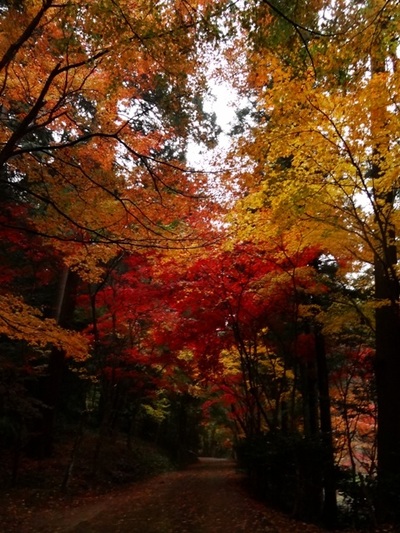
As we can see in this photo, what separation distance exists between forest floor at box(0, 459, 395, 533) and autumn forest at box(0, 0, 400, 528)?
40.3 inches

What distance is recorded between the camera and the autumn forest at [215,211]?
429cm

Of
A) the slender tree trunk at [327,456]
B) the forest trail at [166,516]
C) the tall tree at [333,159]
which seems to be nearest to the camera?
the tall tree at [333,159]

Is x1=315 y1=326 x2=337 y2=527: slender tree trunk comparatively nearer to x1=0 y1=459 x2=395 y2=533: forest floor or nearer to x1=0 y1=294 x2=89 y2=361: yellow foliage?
x1=0 y1=459 x2=395 y2=533: forest floor

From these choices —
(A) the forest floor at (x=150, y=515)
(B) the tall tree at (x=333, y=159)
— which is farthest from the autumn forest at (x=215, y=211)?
(A) the forest floor at (x=150, y=515)

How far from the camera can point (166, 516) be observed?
26.2ft

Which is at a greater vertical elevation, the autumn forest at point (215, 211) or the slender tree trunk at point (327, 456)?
the autumn forest at point (215, 211)

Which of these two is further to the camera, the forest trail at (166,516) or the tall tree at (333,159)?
the forest trail at (166,516)

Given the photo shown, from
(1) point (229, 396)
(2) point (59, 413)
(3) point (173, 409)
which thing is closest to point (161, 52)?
(1) point (229, 396)

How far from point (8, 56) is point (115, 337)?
30.8ft

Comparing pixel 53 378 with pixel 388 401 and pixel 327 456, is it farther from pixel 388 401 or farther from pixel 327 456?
pixel 388 401

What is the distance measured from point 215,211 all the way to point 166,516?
6201mm

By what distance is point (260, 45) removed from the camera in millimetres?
3830

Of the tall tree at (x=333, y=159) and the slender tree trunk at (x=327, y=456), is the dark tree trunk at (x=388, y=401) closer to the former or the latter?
the tall tree at (x=333, y=159)

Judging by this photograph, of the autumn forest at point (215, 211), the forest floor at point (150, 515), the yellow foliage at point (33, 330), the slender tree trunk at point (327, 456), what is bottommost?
the forest floor at point (150, 515)
